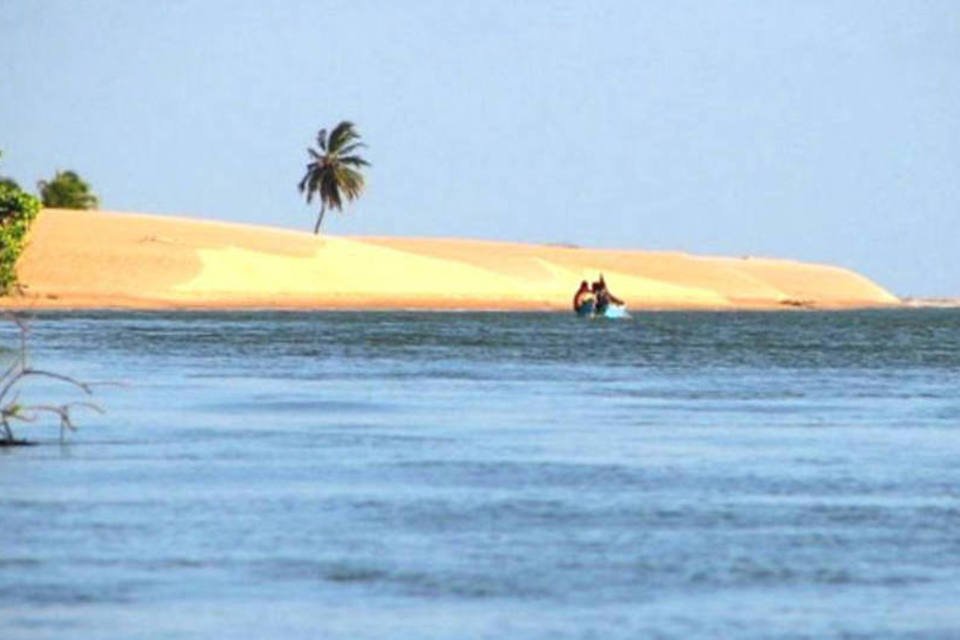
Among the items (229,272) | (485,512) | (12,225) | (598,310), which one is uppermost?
(12,225)

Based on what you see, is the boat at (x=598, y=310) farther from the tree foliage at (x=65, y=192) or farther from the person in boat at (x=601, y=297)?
the tree foliage at (x=65, y=192)

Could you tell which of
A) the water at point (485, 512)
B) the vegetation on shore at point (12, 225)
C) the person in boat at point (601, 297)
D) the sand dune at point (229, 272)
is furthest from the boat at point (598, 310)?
the water at point (485, 512)

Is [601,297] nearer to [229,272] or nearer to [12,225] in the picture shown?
[229,272]

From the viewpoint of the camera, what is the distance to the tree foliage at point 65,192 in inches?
7151

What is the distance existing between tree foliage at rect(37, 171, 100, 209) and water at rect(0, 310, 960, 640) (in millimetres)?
129941

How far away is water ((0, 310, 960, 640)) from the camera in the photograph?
1955cm

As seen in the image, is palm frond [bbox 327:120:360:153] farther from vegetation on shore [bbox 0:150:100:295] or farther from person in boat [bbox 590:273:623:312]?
vegetation on shore [bbox 0:150:100:295]

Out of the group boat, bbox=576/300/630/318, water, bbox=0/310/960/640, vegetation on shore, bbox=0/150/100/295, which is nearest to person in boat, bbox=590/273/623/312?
boat, bbox=576/300/630/318

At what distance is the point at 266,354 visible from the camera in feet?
229

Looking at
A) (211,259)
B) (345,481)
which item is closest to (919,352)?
(345,481)

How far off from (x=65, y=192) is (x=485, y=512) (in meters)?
159

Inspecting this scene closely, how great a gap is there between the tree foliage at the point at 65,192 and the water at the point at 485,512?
130 m

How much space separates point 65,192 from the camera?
598 feet

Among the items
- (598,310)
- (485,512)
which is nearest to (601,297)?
(598,310)
